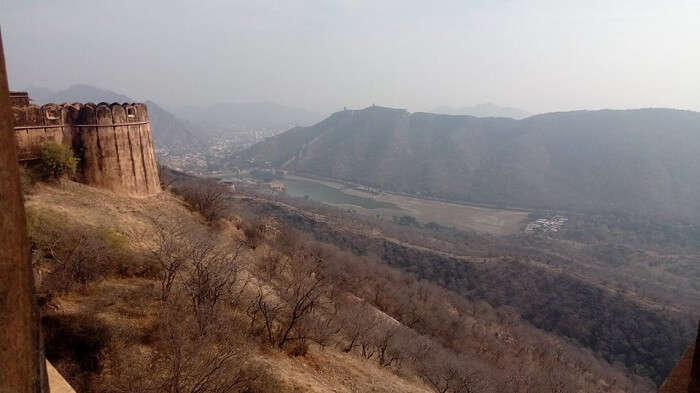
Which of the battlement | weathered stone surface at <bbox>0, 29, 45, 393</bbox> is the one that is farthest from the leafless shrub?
weathered stone surface at <bbox>0, 29, 45, 393</bbox>

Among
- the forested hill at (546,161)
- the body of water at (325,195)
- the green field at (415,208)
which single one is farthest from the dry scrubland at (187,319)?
the forested hill at (546,161)

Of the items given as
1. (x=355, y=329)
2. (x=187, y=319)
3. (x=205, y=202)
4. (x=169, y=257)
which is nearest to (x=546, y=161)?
(x=205, y=202)

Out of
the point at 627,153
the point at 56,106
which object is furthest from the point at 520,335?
the point at 627,153

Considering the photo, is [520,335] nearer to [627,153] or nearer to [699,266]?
[699,266]

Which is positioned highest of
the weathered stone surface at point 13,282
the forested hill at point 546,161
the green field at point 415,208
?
the weathered stone surface at point 13,282

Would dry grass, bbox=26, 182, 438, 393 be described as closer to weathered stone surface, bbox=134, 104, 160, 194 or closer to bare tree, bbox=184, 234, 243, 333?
bare tree, bbox=184, 234, 243, 333

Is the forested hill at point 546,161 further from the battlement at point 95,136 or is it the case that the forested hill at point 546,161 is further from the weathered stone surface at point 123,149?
the weathered stone surface at point 123,149

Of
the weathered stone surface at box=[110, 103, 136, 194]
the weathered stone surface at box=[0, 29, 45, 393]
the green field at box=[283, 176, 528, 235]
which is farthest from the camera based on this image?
the green field at box=[283, 176, 528, 235]
